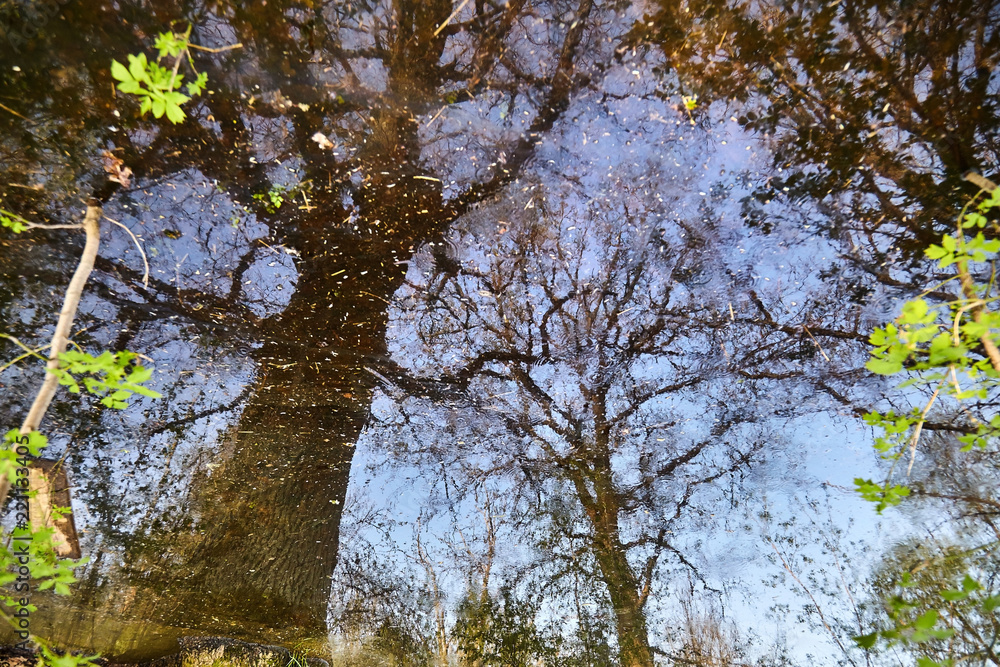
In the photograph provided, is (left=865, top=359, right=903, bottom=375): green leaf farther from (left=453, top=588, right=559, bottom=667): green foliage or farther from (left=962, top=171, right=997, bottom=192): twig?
(left=453, top=588, right=559, bottom=667): green foliage

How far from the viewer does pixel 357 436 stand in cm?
290

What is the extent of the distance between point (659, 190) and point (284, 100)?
64.2 inches

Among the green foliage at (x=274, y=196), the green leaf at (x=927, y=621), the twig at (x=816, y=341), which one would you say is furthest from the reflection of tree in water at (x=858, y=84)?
the green leaf at (x=927, y=621)

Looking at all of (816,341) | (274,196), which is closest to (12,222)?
(274,196)

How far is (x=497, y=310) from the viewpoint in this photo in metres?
2.47

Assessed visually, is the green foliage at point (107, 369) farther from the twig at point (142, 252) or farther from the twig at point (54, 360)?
the twig at point (142, 252)

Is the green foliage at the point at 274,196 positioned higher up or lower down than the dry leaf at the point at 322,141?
lower down

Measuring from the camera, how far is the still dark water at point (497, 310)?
1.80 m

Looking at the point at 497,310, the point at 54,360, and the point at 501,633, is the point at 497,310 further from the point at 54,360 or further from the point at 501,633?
the point at 501,633

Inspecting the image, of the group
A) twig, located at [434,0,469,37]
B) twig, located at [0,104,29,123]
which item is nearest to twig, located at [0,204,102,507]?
twig, located at [0,104,29,123]

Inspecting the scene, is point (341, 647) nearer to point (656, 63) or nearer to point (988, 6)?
point (656, 63)

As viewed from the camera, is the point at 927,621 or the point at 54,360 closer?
the point at 927,621

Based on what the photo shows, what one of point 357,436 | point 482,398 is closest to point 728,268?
point 482,398

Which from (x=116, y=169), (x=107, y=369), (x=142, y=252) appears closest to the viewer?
(x=107, y=369)
